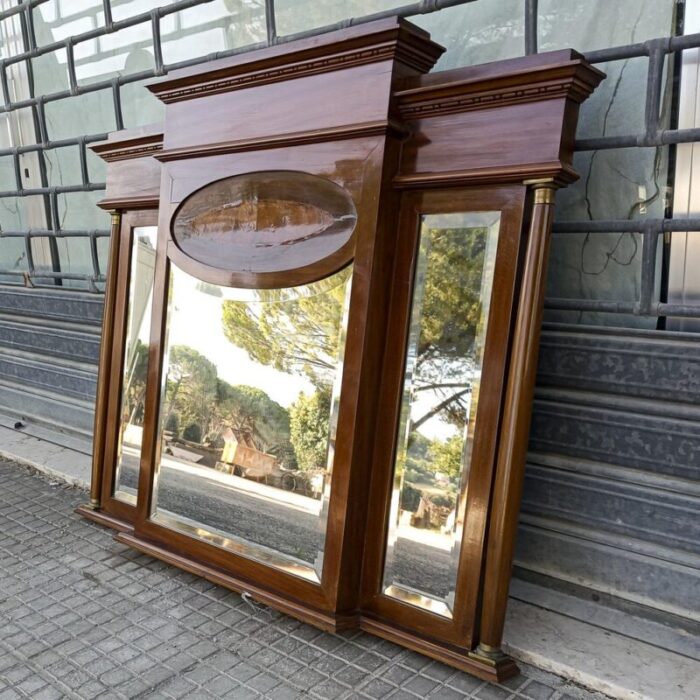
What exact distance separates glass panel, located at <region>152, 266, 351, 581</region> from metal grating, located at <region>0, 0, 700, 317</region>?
0.96 meters

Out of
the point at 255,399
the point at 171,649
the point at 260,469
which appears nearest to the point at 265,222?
the point at 255,399

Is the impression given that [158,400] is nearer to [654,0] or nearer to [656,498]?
[656,498]

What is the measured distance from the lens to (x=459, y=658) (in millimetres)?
2107

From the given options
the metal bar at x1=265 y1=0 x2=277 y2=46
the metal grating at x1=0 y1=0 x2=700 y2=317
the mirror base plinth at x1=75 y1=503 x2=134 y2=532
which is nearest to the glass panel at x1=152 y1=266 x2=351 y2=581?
the mirror base plinth at x1=75 y1=503 x2=134 y2=532

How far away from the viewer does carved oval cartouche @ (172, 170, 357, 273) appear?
94.0 inches

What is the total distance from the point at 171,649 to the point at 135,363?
1.38m

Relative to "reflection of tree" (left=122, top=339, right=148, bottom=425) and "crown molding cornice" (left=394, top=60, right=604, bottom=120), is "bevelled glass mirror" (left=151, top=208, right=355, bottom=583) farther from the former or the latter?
"crown molding cornice" (left=394, top=60, right=604, bottom=120)

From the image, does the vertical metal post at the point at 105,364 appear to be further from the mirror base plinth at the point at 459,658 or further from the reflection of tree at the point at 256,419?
the mirror base plinth at the point at 459,658

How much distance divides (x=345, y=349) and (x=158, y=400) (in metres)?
1.04

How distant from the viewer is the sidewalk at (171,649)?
2.04 m

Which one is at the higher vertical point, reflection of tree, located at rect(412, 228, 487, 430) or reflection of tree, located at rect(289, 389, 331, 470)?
reflection of tree, located at rect(412, 228, 487, 430)

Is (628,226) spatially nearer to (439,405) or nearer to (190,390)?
(439,405)

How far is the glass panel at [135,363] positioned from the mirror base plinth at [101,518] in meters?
0.11

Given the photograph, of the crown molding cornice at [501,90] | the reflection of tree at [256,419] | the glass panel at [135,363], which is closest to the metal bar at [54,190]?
the glass panel at [135,363]
